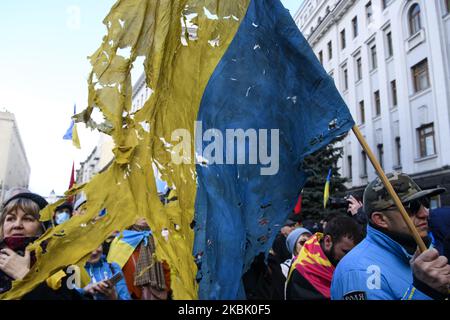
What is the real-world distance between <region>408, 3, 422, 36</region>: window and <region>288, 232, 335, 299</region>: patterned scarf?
61.3ft

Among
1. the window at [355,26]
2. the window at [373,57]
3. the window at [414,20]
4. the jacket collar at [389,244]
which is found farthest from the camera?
the window at [355,26]

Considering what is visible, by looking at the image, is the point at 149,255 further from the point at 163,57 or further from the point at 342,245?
the point at 163,57

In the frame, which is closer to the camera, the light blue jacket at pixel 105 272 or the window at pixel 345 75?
the light blue jacket at pixel 105 272

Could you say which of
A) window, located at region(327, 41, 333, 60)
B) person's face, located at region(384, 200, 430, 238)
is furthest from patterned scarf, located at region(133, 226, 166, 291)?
window, located at region(327, 41, 333, 60)

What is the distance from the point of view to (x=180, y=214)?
2311 millimetres

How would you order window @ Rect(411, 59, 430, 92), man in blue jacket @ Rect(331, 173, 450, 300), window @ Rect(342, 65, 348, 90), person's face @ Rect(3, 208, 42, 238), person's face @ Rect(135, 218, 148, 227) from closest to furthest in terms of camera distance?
man in blue jacket @ Rect(331, 173, 450, 300)
person's face @ Rect(3, 208, 42, 238)
person's face @ Rect(135, 218, 148, 227)
window @ Rect(411, 59, 430, 92)
window @ Rect(342, 65, 348, 90)

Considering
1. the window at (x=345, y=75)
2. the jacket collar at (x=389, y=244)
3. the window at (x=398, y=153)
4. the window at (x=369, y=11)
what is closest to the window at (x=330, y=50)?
the window at (x=345, y=75)

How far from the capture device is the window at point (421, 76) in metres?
18.4

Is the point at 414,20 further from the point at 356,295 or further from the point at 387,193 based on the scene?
the point at 356,295

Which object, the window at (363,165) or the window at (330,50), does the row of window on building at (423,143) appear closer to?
the window at (363,165)

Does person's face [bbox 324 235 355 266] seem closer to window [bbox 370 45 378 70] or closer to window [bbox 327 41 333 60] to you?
window [bbox 370 45 378 70]

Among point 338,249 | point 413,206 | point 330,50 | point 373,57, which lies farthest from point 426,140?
point 413,206

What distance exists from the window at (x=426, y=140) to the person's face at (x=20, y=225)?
18101 millimetres

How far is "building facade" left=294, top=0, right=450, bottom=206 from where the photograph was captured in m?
17.3
